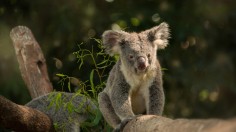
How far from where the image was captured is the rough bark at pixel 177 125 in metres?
2.54

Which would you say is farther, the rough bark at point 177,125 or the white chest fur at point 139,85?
the white chest fur at point 139,85

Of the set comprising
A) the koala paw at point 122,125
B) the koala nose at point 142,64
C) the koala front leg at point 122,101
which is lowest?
the koala paw at point 122,125

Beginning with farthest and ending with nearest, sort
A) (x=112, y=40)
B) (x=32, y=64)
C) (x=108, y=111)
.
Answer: (x=32, y=64)
(x=112, y=40)
(x=108, y=111)

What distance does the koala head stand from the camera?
470 centimetres

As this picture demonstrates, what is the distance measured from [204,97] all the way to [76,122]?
5807 mm

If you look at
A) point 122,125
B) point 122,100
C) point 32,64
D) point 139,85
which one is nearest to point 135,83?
point 139,85

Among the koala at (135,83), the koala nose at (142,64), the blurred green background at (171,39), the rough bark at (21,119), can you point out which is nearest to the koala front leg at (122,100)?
the koala at (135,83)

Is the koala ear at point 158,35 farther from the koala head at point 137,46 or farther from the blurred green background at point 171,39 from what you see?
the blurred green background at point 171,39

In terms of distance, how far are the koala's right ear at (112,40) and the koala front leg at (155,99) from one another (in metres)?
0.50

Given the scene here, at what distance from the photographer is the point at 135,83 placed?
4.81 m

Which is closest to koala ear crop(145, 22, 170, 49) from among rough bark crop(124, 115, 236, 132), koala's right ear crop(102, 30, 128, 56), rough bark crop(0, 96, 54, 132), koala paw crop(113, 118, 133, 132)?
koala's right ear crop(102, 30, 128, 56)

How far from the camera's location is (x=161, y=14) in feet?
34.7

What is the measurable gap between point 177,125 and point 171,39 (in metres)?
7.14

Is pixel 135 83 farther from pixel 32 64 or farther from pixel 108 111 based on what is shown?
pixel 32 64
